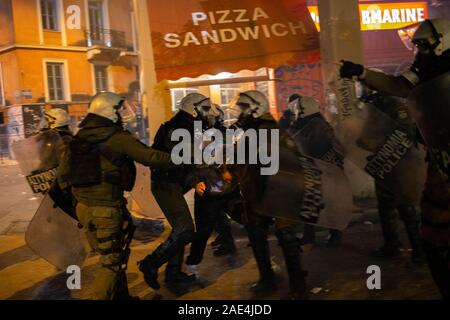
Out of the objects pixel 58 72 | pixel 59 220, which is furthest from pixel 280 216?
pixel 58 72

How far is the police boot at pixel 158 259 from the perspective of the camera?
3.96 meters

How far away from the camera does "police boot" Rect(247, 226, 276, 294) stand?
3.98m

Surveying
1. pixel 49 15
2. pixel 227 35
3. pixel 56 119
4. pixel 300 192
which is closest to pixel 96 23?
pixel 49 15

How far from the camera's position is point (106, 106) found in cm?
344

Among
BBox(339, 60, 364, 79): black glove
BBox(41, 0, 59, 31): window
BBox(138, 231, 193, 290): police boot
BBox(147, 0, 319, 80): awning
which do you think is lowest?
BBox(138, 231, 193, 290): police boot

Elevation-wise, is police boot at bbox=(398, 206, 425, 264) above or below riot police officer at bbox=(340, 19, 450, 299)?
below

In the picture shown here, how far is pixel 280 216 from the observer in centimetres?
354

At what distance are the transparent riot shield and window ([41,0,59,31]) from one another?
6986 millimetres

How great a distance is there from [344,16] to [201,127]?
3556mm

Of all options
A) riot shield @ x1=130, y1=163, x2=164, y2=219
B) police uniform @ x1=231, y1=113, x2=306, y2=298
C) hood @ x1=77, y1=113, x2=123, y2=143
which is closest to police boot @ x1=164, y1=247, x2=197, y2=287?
police uniform @ x1=231, y1=113, x2=306, y2=298

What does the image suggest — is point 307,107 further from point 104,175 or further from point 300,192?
point 104,175

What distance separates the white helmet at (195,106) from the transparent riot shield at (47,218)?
4.47 ft

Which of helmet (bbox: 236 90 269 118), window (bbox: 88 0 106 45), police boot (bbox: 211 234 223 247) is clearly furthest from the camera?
window (bbox: 88 0 106 45)

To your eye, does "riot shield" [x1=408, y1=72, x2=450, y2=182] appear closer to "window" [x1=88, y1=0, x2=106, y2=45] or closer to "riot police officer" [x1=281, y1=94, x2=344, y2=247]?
"riot police officer" [x1=281, y1=94, x2=344, y2=247]
